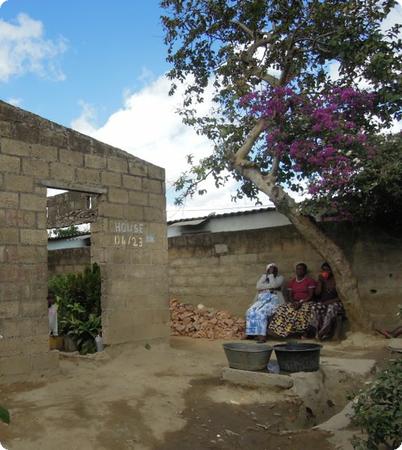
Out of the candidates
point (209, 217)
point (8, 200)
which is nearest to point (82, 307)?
point (8, 200)

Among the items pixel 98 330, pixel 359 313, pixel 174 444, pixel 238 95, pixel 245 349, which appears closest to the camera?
pixel 174 444

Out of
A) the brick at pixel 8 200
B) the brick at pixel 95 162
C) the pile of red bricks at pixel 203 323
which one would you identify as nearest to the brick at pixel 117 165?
the brick at pixel 95 162

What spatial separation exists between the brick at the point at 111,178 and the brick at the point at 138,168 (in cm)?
28

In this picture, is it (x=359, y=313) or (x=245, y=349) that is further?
(x=359, y=313)

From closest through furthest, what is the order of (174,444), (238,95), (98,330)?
(174,444)
(98,330)
(238,95)

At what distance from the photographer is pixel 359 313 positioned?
8047 mm

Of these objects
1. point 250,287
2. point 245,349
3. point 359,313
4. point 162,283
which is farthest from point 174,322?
point 245,349

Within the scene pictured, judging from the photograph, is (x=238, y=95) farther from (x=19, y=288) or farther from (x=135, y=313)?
(x=19, y=288)

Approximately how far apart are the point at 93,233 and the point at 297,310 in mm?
3691

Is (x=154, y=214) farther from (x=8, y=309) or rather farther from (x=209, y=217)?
(x=209, y=217)

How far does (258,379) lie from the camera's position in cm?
577

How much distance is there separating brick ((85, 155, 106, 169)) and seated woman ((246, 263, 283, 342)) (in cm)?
359

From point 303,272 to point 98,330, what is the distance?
12.1 ft

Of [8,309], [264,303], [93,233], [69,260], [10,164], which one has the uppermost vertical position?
[10,164]
